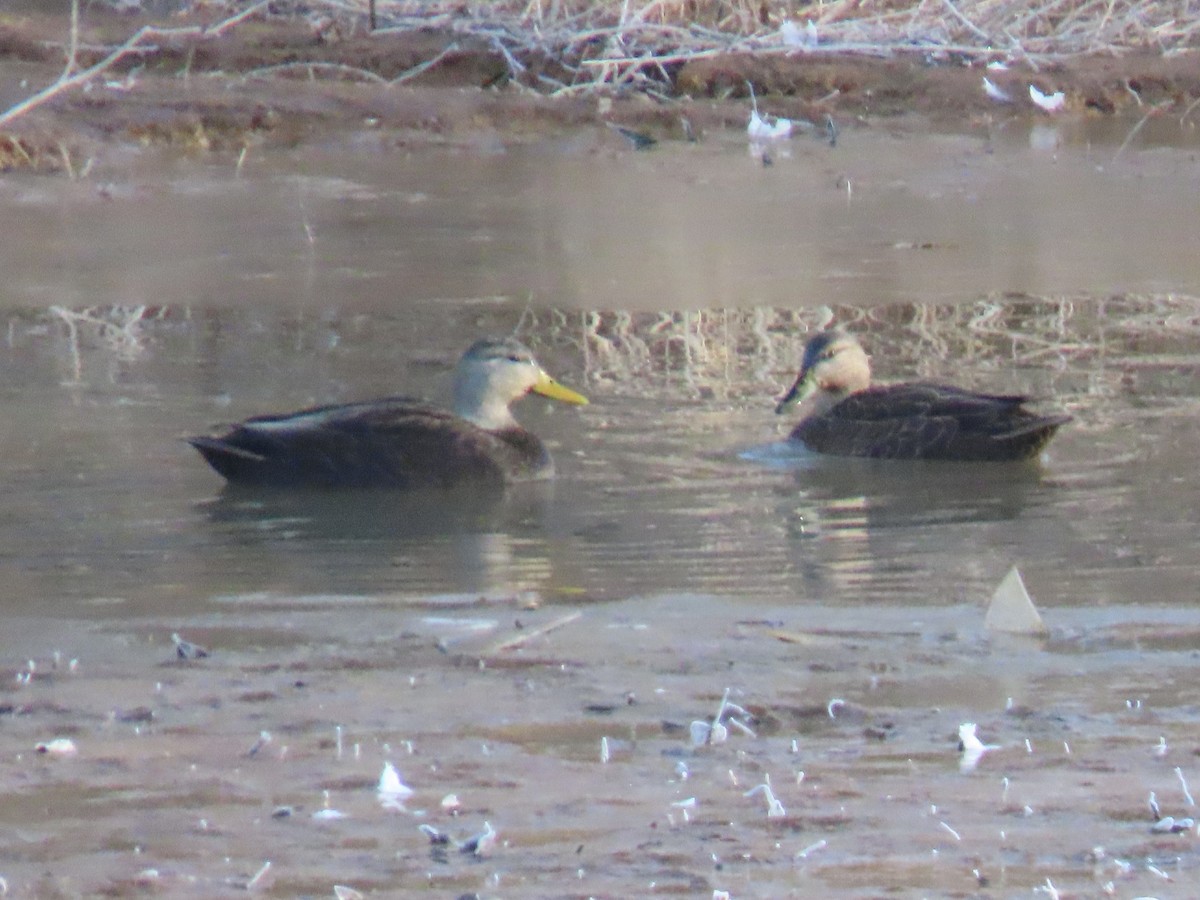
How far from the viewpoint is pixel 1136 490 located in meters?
6.95

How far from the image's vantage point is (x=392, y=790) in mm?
3910

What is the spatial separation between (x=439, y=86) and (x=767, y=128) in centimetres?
243

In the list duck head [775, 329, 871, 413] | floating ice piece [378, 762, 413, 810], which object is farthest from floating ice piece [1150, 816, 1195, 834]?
duck head [775, 329, 871, 413]

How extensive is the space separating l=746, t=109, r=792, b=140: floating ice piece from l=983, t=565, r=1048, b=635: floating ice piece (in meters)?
10.7

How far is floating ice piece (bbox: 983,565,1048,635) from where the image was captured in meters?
5.05

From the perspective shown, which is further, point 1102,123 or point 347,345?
point 1102,123

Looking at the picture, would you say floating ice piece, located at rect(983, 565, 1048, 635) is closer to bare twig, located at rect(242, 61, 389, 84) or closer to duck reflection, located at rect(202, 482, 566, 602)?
duck reflection, located at rect(202, 482, 566, 602)

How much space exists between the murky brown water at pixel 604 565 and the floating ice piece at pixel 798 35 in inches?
154

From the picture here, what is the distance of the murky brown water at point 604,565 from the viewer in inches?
147

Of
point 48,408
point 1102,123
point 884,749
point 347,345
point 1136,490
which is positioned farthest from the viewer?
point 1102,123

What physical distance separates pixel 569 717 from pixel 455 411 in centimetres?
383

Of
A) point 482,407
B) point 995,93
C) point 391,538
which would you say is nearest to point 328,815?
point 391,538

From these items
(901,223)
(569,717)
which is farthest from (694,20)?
(569,717)

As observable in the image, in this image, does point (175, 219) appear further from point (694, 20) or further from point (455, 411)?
point (694, 20)
